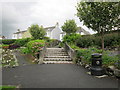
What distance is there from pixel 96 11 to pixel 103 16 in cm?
66

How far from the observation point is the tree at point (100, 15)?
6855 mm

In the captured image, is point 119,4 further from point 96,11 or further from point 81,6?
point 81,6

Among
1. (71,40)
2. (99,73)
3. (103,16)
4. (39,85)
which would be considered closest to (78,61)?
(99,73)

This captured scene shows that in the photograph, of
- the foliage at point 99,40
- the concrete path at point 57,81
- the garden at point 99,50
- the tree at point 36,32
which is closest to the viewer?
the concrete path at point 57,81

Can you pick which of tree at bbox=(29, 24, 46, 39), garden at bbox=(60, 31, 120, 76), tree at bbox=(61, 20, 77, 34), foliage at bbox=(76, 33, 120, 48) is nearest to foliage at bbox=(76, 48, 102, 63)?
garden at bbox=(60, 31, 120, 76)

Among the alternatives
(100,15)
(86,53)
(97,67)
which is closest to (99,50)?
(86,53)

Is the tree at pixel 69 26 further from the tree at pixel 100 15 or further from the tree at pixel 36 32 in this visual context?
the tree at pixel 100 15

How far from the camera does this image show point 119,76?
432 centimetres

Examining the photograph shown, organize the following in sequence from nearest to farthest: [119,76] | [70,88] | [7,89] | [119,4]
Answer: [7,89] < [70,88] < [119,76] < [119,4]

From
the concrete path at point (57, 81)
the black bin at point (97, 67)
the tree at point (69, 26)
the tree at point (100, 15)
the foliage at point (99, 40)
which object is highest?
the tree at point (69, 26)

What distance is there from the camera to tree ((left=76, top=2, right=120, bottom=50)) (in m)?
6.86

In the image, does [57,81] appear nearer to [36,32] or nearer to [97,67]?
[97,67]

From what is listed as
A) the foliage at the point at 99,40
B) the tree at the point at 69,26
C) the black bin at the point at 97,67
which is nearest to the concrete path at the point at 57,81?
the black bin at the point at 97,67

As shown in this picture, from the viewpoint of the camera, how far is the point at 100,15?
A: 7070mm
